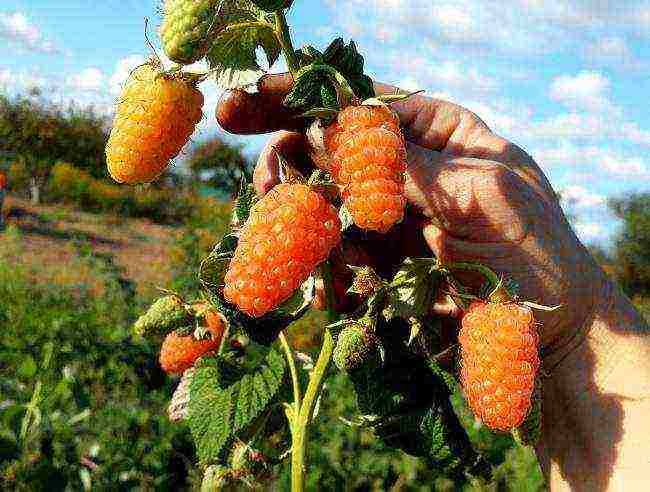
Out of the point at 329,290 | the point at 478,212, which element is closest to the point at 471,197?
the point at 478,212

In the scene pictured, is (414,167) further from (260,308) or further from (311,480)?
(311,480)

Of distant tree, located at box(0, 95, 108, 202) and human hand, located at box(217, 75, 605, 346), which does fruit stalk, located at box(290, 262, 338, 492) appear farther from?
distant tree, located at box(0, 95, 108, 202)

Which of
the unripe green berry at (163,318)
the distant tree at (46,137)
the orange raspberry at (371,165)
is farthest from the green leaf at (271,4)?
the distant tree at (46,137)

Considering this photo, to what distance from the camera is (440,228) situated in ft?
4.95

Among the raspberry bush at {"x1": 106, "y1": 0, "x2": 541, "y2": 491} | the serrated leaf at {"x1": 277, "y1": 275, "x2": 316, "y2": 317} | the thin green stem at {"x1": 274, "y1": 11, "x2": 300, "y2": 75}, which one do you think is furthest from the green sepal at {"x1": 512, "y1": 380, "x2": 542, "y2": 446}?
the thin green stem at {"x1": 274, "y1": 11, "x2": 300, "y2": 75}

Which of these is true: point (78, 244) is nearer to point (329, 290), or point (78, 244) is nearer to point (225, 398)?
point (225, 398)

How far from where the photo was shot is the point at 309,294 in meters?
1.57

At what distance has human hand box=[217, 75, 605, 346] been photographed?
1.45 meters

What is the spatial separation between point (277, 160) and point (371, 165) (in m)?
0.68

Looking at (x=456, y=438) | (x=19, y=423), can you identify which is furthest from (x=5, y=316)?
(x=456, y=438)

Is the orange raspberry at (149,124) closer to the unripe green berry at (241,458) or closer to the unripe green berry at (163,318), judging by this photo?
the unripe green berry at (163,318)

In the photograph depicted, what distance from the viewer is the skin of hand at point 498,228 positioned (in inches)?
57.7

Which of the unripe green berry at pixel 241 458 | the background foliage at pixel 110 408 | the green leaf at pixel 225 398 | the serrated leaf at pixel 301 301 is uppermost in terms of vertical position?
the serrated leaf at pixel 301 301

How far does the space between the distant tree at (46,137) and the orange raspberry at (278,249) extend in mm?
24205
